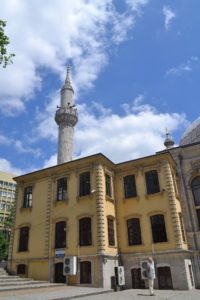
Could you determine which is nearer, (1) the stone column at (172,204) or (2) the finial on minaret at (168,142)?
(1) the stone column at (172,204)

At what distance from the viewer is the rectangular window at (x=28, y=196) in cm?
2379

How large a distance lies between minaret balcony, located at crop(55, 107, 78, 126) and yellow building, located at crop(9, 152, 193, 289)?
Answer: 17.3 metres

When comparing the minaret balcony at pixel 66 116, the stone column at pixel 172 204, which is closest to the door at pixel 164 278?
the stone column at pixel 172 204

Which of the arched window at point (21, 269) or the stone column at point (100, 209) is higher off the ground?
the stone column at point (100, 209)

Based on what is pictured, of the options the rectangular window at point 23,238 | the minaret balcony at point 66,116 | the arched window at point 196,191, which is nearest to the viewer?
the rectangular window at point 23,238

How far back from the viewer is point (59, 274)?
19.3m

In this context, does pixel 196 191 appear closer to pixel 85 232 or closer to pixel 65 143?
pixel 85 232

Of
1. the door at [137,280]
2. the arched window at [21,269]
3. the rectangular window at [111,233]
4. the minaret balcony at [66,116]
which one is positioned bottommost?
the door at [137,280]

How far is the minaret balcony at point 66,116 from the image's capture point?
1571 inches

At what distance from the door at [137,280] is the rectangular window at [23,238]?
8.97 metres

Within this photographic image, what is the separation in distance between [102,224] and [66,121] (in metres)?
23.6

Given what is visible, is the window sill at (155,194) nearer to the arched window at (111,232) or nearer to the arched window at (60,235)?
the arched window at (111,232)

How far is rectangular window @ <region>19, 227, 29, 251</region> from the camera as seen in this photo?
72.3ft

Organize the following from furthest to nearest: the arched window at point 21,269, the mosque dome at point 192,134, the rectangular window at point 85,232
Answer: the mosque dome at point 192,134 → the arched window at point 21,269 → the rectangular window at point 85,232
